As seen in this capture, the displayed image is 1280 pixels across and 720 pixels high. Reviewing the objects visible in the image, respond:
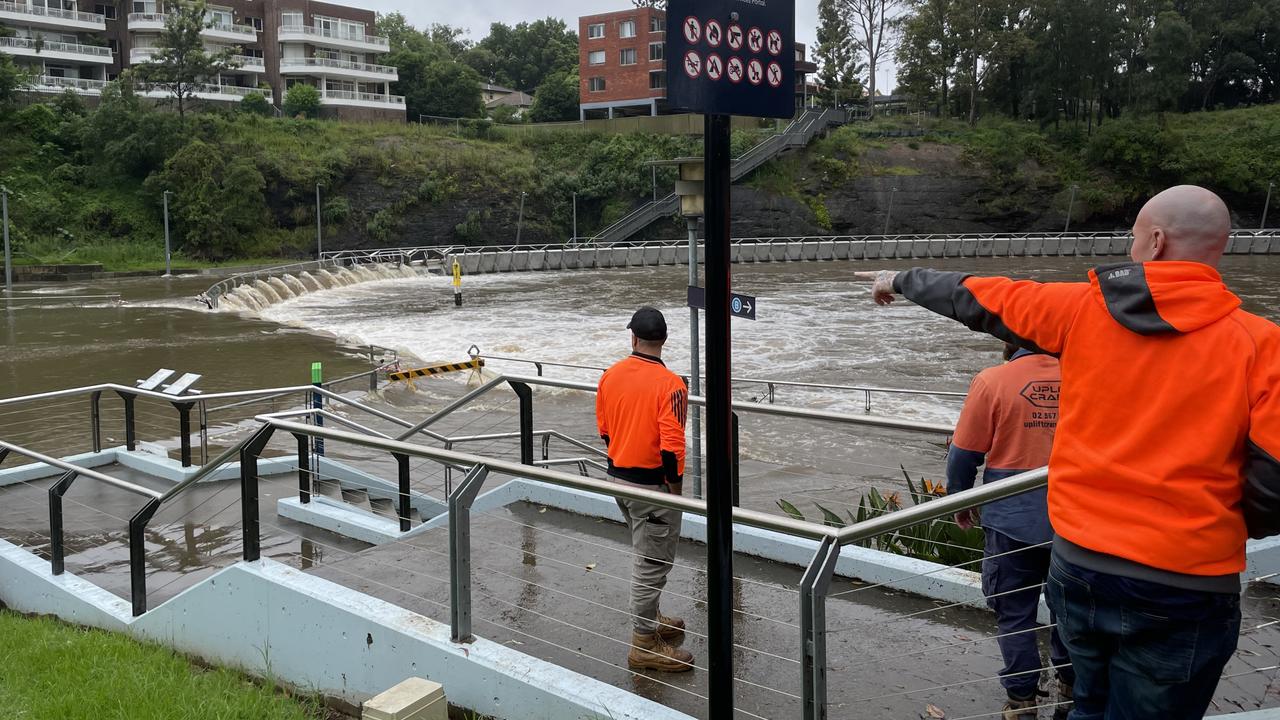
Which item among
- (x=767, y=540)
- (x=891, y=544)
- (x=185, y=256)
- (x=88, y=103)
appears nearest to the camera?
(x=767, y=540)

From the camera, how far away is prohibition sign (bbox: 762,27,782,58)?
2758 mm

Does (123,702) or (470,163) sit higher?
(470,163)

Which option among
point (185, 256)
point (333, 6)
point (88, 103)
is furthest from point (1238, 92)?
point (88, 103)

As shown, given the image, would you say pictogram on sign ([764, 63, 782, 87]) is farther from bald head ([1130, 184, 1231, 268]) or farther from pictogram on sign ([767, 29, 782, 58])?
bald head ([1130, 184, 1231, 268])

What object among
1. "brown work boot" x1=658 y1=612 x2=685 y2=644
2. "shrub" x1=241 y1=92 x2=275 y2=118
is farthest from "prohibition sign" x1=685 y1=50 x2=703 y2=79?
"shrub" x1=241 y1=92 x2=275 y2=118

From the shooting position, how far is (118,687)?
15.5ft

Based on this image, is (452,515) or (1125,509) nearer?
(1125,509)

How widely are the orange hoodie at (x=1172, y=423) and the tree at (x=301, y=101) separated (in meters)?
75.4

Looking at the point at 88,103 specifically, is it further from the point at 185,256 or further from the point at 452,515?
the point at 452,515

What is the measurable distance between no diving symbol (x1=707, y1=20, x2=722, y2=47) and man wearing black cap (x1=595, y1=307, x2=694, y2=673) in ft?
6.80

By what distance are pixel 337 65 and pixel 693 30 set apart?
269 ft

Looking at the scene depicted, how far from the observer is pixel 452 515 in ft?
14.6

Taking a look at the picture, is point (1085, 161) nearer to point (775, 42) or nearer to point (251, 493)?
point (251, 493)

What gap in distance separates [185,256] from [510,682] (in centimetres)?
5865
